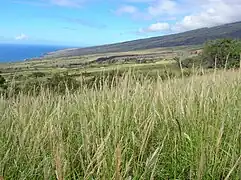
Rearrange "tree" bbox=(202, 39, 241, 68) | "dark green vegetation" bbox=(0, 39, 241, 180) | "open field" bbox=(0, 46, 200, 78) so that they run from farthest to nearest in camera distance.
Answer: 1. "tree" bbox=(202, 39, 241, 68)
2. "open field" bbox=(0, 46, 200, 78)
3. "dark green vegetation" bbox=(0, 39, 241, 180)

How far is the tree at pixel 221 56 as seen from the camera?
23.5ft

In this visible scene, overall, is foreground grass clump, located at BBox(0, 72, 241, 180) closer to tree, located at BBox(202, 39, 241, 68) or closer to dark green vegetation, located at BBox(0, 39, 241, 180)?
dark green vegetation, located at BBox(0, 39, 241, 180)

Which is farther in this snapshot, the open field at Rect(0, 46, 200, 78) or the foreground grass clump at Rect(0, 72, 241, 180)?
the open field at Rect(0, 46, 200, 78)

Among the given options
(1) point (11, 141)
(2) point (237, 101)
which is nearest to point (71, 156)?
(1) point (11, 141)

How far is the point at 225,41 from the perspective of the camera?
5172 cm

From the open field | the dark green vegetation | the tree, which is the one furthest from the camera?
the tree

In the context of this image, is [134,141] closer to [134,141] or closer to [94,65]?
[134,141]

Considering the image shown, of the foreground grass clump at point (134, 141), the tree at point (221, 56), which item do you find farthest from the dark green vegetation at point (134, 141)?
the tree at point (221, 56)

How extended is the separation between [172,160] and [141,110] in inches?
27.6

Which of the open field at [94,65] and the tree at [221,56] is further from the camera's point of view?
the tree at [221,56]

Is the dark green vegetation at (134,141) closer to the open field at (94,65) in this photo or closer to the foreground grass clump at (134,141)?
the foreground grass clump at (134,141)

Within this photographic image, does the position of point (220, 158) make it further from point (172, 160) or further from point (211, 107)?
point (211, 107)

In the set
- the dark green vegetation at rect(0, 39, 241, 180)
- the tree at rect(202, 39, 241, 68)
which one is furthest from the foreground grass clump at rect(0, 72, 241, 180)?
the tree at rect(202, 39, 241, 68)

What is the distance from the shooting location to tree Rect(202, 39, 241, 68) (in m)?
7.16
